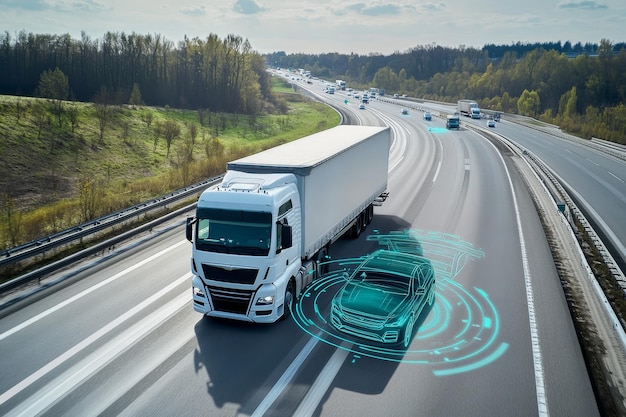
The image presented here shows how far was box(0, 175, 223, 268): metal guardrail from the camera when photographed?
49.6 ft

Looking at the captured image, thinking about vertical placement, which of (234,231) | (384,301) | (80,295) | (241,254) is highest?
(234,231)

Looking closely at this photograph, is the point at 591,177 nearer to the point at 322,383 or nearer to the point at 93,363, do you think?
the point at 322,383

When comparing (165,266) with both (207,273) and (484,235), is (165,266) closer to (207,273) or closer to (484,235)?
(207,273)

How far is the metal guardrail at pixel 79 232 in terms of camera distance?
15.1 metres

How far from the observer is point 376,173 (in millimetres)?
21484

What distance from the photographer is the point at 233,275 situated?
37.7 ft

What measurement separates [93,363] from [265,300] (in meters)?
3.86

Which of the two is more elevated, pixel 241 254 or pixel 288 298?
pixel 241 254

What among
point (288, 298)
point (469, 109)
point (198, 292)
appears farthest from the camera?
point (469, 109)

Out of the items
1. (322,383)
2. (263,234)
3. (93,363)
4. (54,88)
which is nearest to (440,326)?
(322,383)

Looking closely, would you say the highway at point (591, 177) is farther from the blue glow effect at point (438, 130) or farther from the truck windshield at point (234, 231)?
the truck windshield at point (234, 231)

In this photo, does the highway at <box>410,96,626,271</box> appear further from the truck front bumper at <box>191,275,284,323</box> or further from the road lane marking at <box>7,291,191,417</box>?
the road lane marking at <box>7,291,191,417</box>

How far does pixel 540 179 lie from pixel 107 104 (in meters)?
49.2

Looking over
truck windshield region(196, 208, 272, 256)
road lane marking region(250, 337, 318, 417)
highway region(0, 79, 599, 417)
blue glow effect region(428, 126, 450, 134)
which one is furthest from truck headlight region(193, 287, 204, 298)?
blue glow effect region(428, 126, 450, 134)
